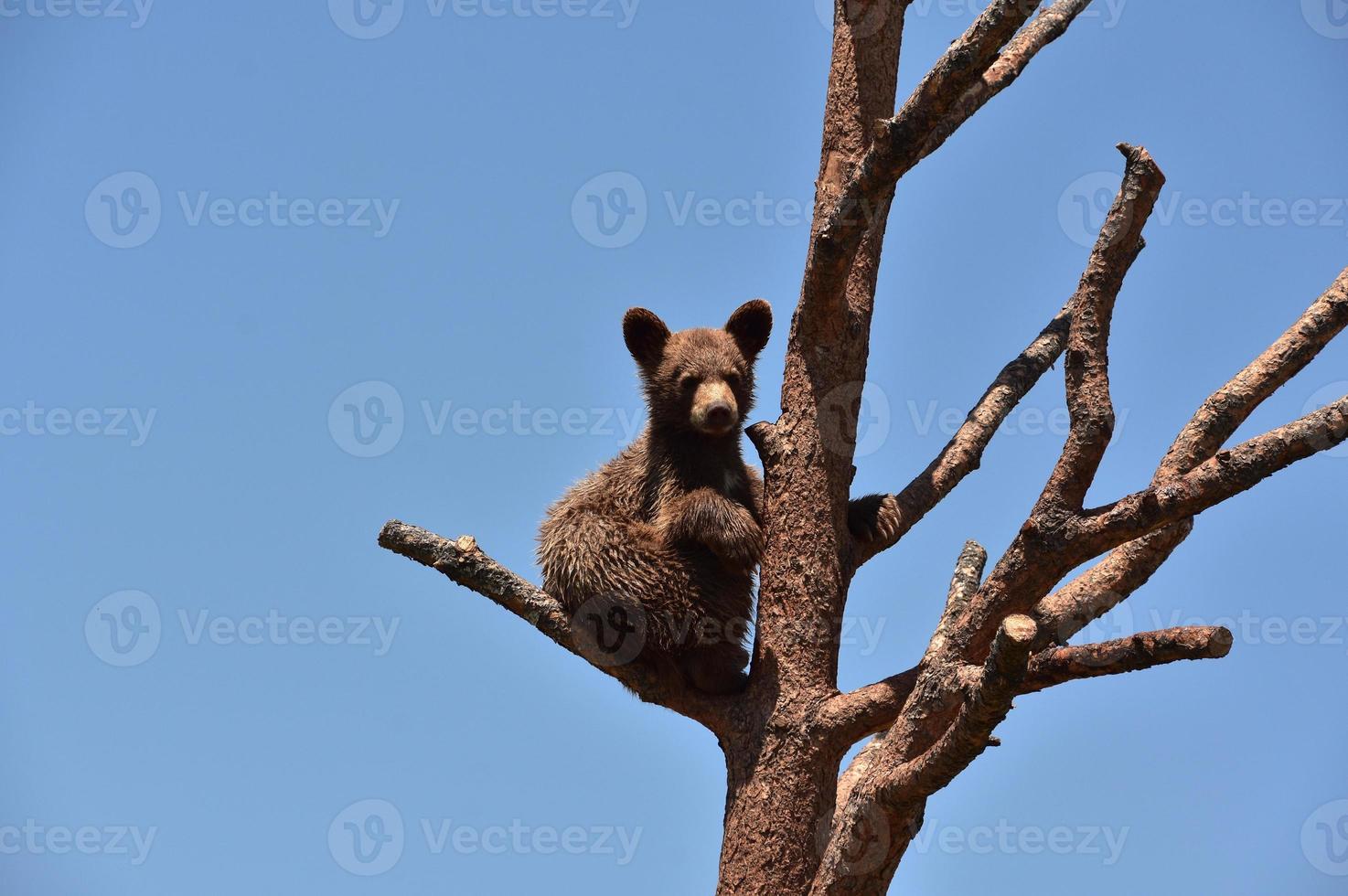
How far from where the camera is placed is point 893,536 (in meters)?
6.93

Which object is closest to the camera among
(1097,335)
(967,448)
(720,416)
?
(1097,335)

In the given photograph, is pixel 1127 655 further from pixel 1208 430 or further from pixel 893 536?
pixel 893 536

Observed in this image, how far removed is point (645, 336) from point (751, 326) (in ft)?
2.68

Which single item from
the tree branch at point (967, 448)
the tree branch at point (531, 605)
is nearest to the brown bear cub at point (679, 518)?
the tree branch at point (531, 605)

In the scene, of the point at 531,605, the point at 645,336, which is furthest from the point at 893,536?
the point at 645,336

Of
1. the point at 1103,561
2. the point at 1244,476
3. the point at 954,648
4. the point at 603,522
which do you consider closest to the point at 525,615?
the point at 603,522

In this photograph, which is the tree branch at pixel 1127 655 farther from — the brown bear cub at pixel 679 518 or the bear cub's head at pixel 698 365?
the bear cub's head at pixel 698 365

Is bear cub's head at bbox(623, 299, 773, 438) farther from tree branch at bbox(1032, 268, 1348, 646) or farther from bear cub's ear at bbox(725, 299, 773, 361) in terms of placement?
tree branch at bbox(1032, 268, 1348, 646)

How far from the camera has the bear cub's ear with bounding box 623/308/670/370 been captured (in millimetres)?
8797

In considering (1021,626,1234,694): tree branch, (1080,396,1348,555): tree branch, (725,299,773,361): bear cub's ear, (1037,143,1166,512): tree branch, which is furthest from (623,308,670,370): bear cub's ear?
(1021,626,1234,694): tree branch

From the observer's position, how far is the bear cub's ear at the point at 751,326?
8758mm

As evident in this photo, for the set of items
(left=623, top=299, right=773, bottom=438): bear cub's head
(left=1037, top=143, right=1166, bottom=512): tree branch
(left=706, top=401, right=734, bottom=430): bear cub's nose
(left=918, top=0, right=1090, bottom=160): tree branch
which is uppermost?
(left=918, top=0, right=1090, bottom=160): tree branch

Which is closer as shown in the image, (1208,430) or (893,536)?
(1208,430)

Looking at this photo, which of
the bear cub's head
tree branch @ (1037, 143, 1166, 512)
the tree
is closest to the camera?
the tree
